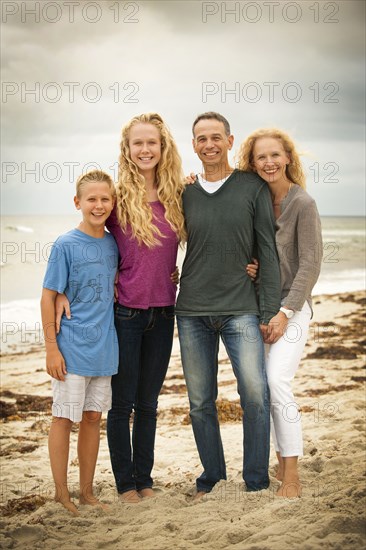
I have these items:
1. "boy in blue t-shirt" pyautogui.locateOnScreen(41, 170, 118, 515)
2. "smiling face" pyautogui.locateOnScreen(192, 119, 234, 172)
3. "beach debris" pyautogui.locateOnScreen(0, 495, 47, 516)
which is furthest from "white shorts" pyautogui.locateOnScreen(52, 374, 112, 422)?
"smiling face" pyautogui.locateOnScreen(192, 119, 234, 172)

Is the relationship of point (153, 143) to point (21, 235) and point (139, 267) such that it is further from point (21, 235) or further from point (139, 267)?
point (21, 235)

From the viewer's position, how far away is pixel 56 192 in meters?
30.1

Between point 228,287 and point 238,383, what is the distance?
1.81 ft

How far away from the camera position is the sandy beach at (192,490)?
279 centimetres

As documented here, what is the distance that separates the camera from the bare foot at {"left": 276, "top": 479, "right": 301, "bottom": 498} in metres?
3.26

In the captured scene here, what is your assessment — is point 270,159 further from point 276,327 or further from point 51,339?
point 51,339

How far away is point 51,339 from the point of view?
3258 millimetres

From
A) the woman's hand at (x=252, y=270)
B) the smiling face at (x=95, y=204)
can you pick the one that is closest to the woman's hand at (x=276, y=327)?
the woman's hand at (x=252, y=270)

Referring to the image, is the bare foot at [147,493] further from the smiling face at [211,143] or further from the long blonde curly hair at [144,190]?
the smiling face at [211,143]

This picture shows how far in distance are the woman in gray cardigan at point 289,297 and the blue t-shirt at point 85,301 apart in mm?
910

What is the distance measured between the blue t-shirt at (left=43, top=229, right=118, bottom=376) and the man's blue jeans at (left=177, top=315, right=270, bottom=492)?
0.44 meters

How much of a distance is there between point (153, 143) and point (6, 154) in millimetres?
25657

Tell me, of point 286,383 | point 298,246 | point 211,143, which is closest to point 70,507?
point 286,383

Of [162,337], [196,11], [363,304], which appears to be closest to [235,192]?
[162,337]
